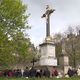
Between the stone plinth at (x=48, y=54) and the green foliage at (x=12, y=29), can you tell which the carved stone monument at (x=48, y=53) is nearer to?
the stone plinth at (x=48, y=54)

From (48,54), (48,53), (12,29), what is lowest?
(48,54)

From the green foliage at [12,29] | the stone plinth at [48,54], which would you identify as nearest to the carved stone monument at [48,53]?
the stone plinth at [48,54]

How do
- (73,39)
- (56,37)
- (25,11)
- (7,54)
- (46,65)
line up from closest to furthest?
(46,65) → (7,54) → (25,11) → (73,39) → (56,37)

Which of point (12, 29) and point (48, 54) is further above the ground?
point (12, 29)

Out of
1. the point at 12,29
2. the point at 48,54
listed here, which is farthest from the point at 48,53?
the point at 12,29

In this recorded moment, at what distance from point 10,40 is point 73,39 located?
36591 millimetres

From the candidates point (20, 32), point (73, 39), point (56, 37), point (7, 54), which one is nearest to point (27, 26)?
point (20, 32)

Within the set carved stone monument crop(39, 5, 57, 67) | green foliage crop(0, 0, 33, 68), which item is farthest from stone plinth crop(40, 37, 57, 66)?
green foliage crop(0, 0, 33, 68)

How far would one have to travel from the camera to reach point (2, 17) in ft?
129

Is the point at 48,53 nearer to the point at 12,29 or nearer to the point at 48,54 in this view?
the point at 48,54

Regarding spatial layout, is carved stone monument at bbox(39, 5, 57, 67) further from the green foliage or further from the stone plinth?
the green foliage

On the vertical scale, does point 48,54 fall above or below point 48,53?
below

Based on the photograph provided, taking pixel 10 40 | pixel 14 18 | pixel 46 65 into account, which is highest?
pixel 14 18

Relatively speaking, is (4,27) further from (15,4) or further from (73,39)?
(73,39)
